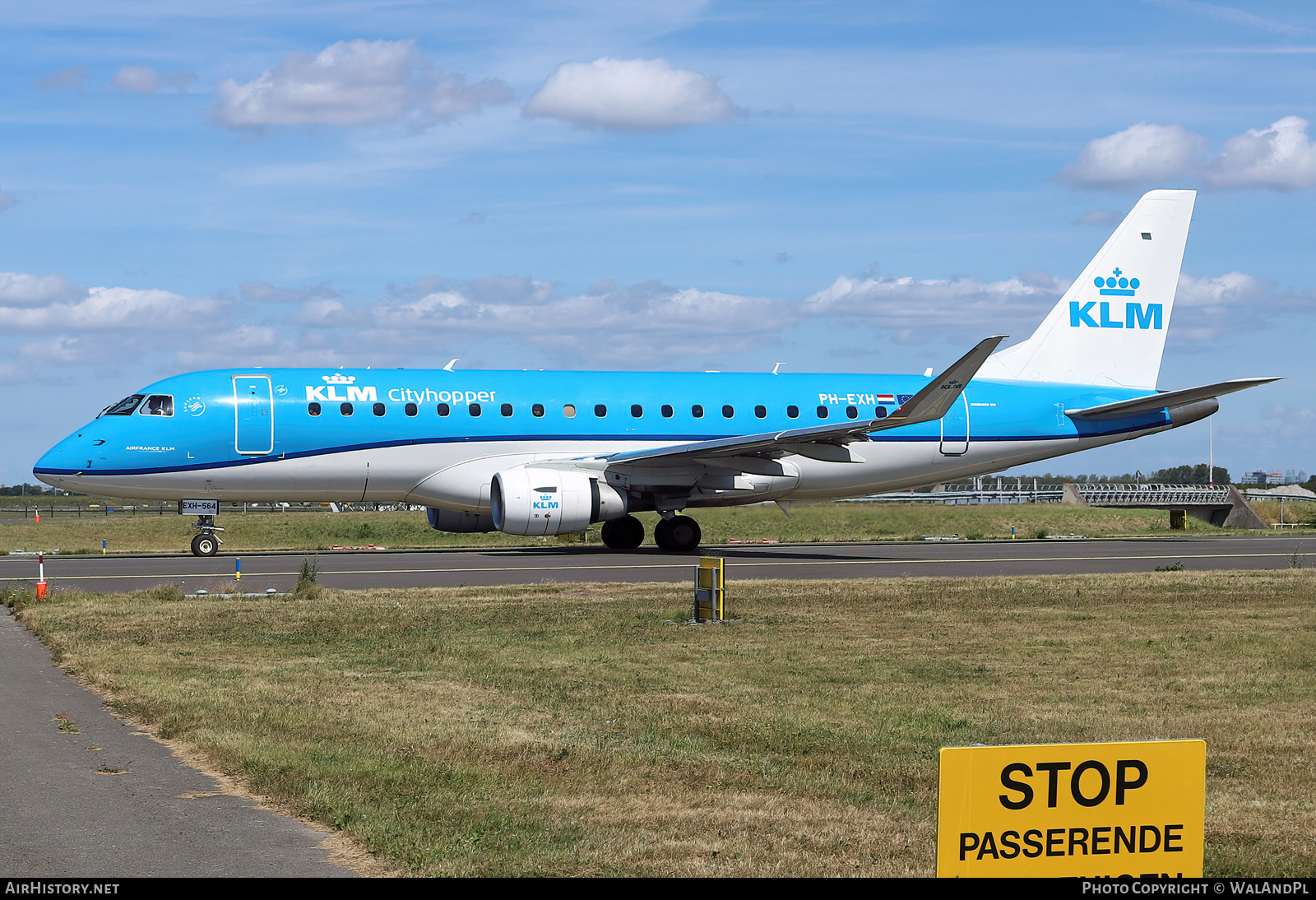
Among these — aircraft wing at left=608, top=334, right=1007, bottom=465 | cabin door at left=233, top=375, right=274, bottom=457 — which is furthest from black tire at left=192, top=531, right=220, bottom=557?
aircraft wing at left=608, top=334, right=1007, bottom=465

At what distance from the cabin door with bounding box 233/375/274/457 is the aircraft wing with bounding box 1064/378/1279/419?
19318mm

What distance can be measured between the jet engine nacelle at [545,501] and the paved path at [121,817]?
16.3 meters

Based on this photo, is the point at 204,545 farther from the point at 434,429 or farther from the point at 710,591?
the point at 710,591

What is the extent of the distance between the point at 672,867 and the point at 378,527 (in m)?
38.7

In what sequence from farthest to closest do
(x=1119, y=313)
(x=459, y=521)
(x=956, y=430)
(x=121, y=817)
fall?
(x=1119, y=313)
(x=956, y=430)
(x=459, y=521)
(x=121, y=817)

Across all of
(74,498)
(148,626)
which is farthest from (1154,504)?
(74,498)

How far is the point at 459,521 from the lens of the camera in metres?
31.3

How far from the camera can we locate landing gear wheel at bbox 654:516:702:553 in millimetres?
30578

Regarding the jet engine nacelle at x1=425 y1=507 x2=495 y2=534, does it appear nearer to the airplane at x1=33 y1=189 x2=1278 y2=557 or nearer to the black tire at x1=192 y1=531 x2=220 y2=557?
the airplane at x1=33 y1=189 x2=1278 y2=557

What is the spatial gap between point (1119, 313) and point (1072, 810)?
32.4 metres

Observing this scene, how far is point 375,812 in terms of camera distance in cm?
739

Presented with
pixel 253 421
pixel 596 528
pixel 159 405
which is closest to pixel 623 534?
pixel 596 528

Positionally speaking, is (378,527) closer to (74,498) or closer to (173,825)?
(173,825)

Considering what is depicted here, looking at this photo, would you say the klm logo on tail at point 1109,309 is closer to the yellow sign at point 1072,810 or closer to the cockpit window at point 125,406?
the cockpit window at point 125,406
